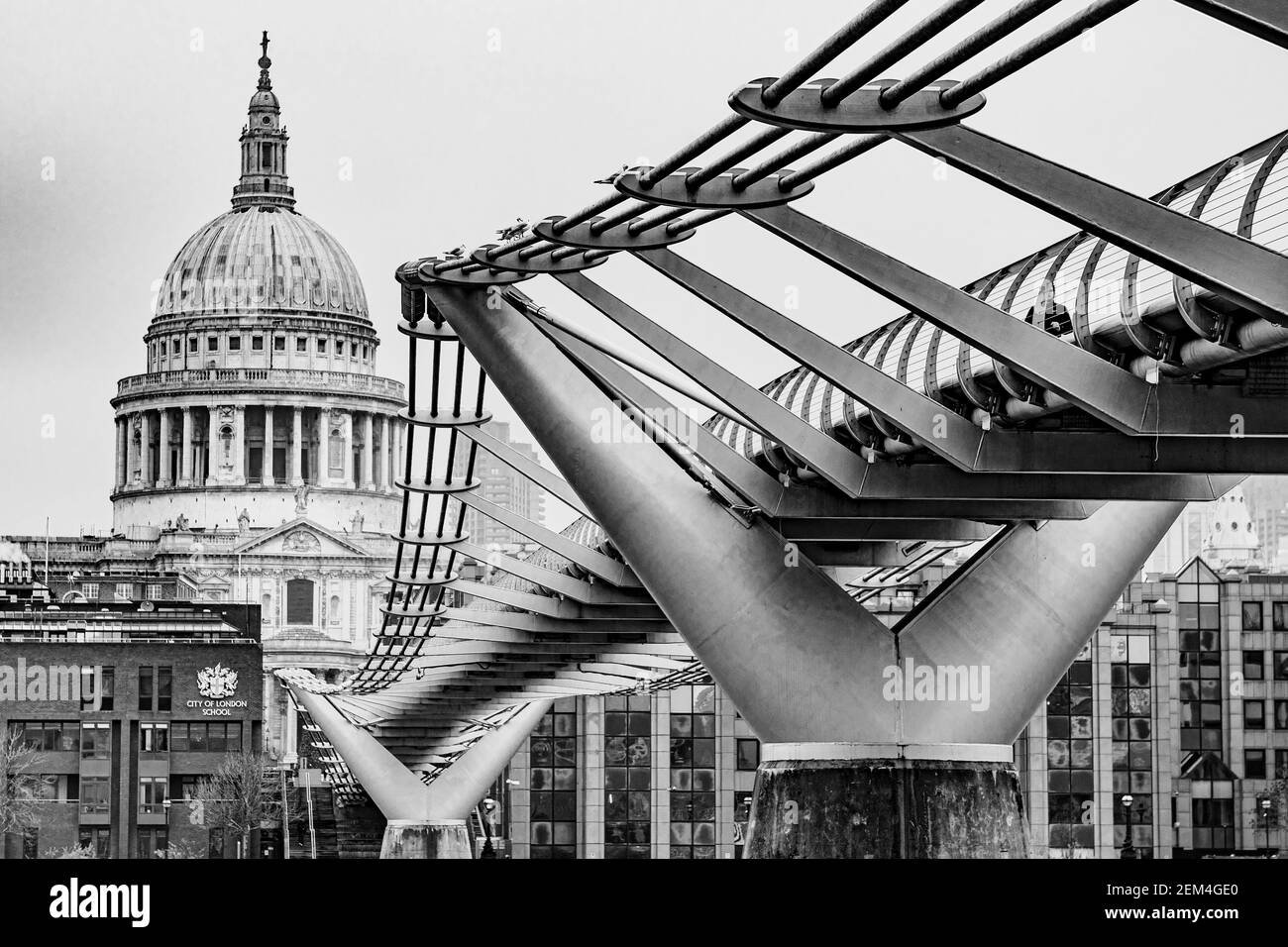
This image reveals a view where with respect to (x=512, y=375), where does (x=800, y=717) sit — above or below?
below

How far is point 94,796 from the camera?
365 ft

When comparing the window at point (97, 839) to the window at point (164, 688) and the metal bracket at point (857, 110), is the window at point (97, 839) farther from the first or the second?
the metal bracket at point (857, 110)

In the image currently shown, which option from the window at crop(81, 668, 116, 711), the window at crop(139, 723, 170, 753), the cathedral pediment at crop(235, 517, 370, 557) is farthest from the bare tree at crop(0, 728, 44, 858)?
the cathedral pediment at crop(235, 517, 370, 557)

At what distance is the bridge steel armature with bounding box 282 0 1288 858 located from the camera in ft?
69.2

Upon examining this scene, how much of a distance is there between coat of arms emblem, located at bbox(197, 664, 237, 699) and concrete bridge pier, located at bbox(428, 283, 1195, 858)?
86591 mm

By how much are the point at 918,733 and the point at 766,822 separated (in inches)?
82.1

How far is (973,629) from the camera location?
32.2 metres

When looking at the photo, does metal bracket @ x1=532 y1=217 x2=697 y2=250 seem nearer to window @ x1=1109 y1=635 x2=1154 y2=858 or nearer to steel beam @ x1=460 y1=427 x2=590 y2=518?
steel beam @ x1=460 y1=427 x2=590 y2=518

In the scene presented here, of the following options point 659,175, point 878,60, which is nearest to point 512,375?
point 659,175

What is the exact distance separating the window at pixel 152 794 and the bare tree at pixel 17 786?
4774 millimetres

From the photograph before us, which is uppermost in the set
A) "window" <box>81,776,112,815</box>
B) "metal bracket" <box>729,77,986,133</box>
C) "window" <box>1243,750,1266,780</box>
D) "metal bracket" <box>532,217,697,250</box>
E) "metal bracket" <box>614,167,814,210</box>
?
"metal bracket" <box>532,217,697,250</box>

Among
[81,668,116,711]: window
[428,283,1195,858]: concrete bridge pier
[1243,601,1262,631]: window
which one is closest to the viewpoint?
[428,283,1195,858]: concrete bridge pier

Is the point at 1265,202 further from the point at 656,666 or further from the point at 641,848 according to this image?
the point at 641,848
